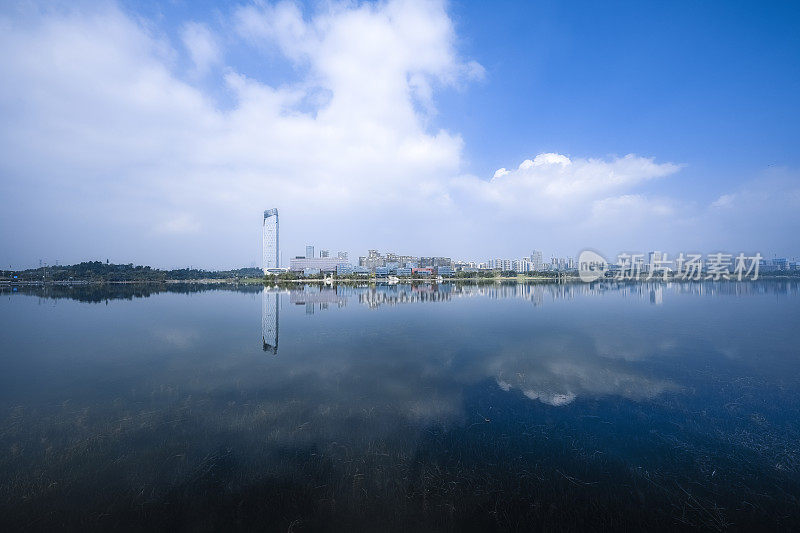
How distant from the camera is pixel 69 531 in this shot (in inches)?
188

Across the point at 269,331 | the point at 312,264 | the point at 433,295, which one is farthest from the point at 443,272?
the point at 269,331

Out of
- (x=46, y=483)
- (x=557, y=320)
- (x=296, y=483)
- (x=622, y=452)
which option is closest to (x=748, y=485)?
(x=622, y=452)

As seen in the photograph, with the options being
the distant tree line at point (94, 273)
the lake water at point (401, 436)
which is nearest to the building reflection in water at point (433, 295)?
the lake water at point (401, 436)

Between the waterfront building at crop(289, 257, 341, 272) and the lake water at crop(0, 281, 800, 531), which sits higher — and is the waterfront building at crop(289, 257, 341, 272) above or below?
above

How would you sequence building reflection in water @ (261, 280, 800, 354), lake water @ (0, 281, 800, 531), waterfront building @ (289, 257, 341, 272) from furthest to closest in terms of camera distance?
waterfront building @ (289, 257, 341, 272) → building reflection in water @ (261, 280, 800, 354) → lake water @ (0, 281, 800, 531)

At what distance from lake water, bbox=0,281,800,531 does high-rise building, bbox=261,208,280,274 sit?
570 ft

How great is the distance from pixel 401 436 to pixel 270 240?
19445cm

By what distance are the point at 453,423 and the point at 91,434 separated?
8757 millimetres

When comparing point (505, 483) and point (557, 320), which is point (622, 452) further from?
point (557, 320)

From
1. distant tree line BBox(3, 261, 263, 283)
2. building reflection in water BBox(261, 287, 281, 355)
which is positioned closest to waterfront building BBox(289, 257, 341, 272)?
distant tree line BBox(3, 261, 263, 283)

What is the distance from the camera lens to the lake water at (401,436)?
523 centimetres

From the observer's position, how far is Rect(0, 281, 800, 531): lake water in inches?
206

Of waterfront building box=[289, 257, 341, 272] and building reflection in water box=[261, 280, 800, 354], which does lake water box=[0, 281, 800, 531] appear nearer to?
building reflection in water box=[261, 280, 800, 354]

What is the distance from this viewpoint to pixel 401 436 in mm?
7531
